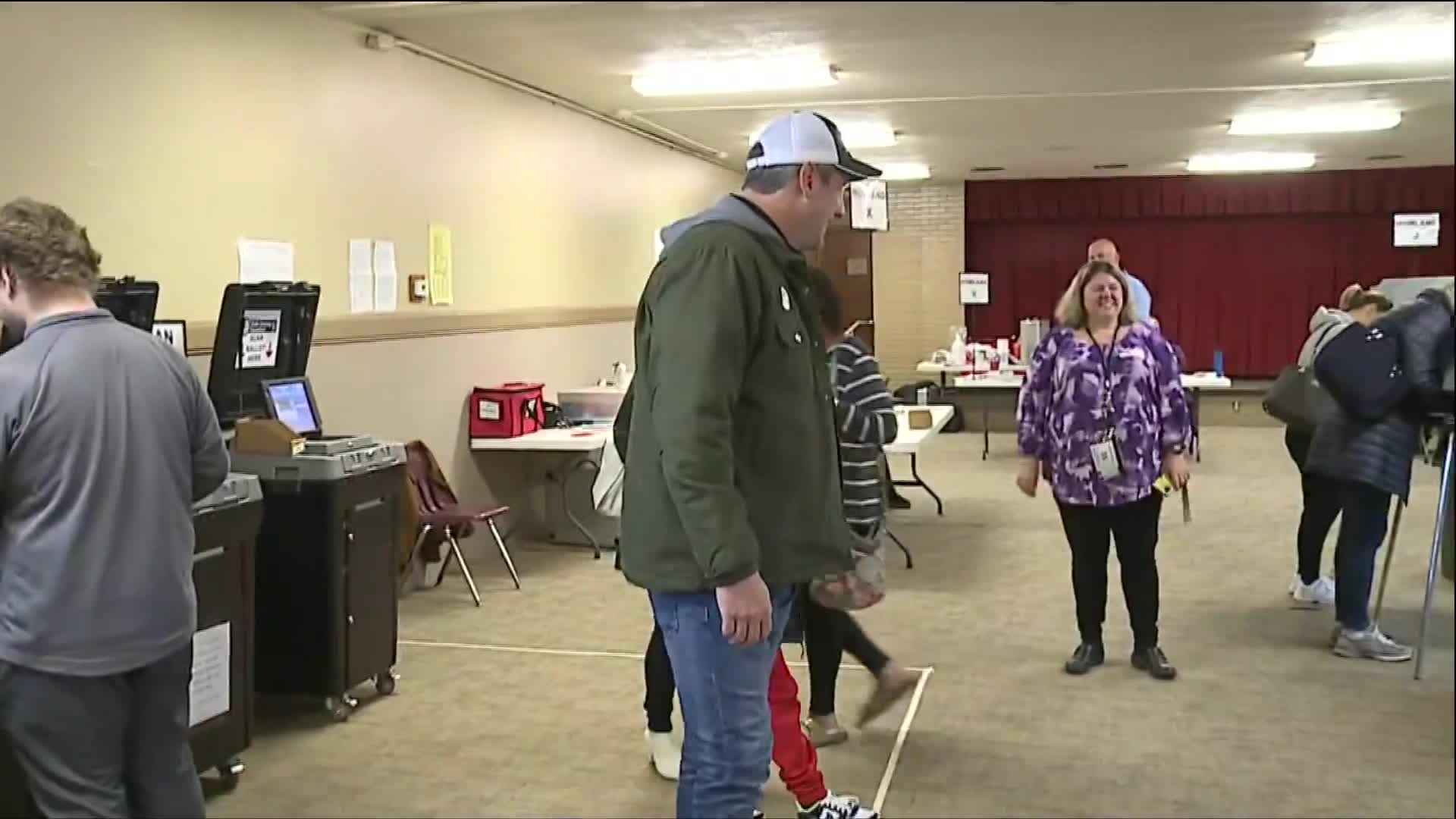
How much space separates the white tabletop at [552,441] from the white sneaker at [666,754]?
2016 mm

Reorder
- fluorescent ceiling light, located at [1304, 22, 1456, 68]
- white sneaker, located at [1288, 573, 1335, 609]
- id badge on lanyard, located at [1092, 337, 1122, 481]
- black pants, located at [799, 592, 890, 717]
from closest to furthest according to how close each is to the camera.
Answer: fluorescent ceiling light, located at [1304, 22, 1456, 68] → black pants, located at [799, 592, 890, 717] → id badge on lanyard, located at [1092, 337, 1122, 481] → white sneaker, located at [1288, 573, 1335, 609]

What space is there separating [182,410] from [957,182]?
816cm

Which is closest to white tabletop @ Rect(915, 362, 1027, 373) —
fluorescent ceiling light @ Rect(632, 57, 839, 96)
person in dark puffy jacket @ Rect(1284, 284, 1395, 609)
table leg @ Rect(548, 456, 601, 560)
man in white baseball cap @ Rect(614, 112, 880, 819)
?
table leg @ Rect(548, 456, 601, 560)

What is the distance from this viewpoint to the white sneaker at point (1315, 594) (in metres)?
3.91

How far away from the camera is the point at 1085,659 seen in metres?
3.30

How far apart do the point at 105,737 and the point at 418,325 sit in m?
2.82

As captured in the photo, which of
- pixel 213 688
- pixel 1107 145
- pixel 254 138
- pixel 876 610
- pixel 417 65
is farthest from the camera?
pixel 1107 145

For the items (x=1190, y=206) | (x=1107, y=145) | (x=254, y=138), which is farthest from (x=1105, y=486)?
(x=1190, y=206)

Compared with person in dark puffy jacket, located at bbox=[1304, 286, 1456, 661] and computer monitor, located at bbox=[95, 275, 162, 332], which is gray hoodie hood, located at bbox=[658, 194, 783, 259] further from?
computer monitor, located at bbox=[95, 275, 162, 332]

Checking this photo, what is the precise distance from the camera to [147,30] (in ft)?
2.37

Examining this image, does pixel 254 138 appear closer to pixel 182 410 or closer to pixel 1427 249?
pixel 182 410

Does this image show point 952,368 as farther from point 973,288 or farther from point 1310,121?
point 1310,121

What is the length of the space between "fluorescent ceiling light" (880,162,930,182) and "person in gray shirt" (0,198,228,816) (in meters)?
4.35

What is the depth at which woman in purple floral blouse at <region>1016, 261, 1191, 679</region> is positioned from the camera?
9.95 feet
